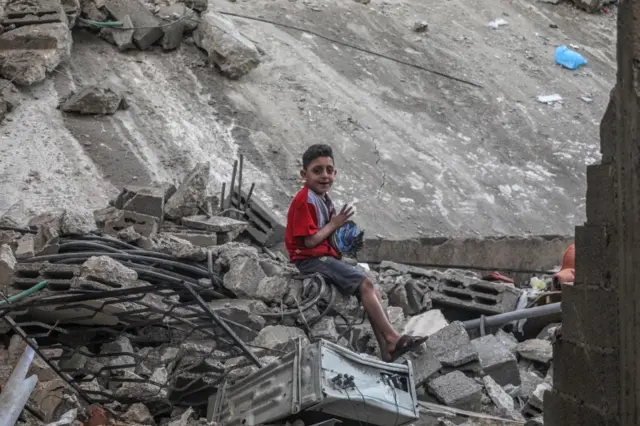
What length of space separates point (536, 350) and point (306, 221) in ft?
6.15

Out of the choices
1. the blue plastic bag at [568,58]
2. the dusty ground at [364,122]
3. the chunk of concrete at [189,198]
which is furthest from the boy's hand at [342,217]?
the blue plastic bag at [568,58]

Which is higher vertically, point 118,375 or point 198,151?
point 118,375

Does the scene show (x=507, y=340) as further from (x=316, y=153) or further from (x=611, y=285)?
(x=611, y=285)

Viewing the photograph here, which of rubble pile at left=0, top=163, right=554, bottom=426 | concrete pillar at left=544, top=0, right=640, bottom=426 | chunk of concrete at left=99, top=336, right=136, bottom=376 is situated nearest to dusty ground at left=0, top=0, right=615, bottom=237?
rubble pile at left=0, top=163, right=554, bottom=426

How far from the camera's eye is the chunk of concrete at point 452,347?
17.5 ft

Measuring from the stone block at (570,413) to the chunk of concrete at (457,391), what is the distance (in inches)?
59.1

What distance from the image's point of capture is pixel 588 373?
127 inches

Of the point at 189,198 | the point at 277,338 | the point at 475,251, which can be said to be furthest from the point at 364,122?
the point at 277,338

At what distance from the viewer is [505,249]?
9828 mm

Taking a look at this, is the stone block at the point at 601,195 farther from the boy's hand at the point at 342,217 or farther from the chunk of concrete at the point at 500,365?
the chunk of concrete at the point at 500,365

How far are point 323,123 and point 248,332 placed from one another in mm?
6613

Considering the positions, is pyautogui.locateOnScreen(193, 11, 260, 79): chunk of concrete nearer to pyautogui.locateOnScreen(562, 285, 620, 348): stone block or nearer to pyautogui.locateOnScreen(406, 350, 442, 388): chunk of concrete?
pyautogui.locateOnScreen(406, 350, 442, 388): chunk of concrete

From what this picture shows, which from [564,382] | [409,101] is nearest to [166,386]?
[564,382]

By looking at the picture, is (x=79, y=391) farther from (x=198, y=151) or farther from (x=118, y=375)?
(x=198, y=151)
